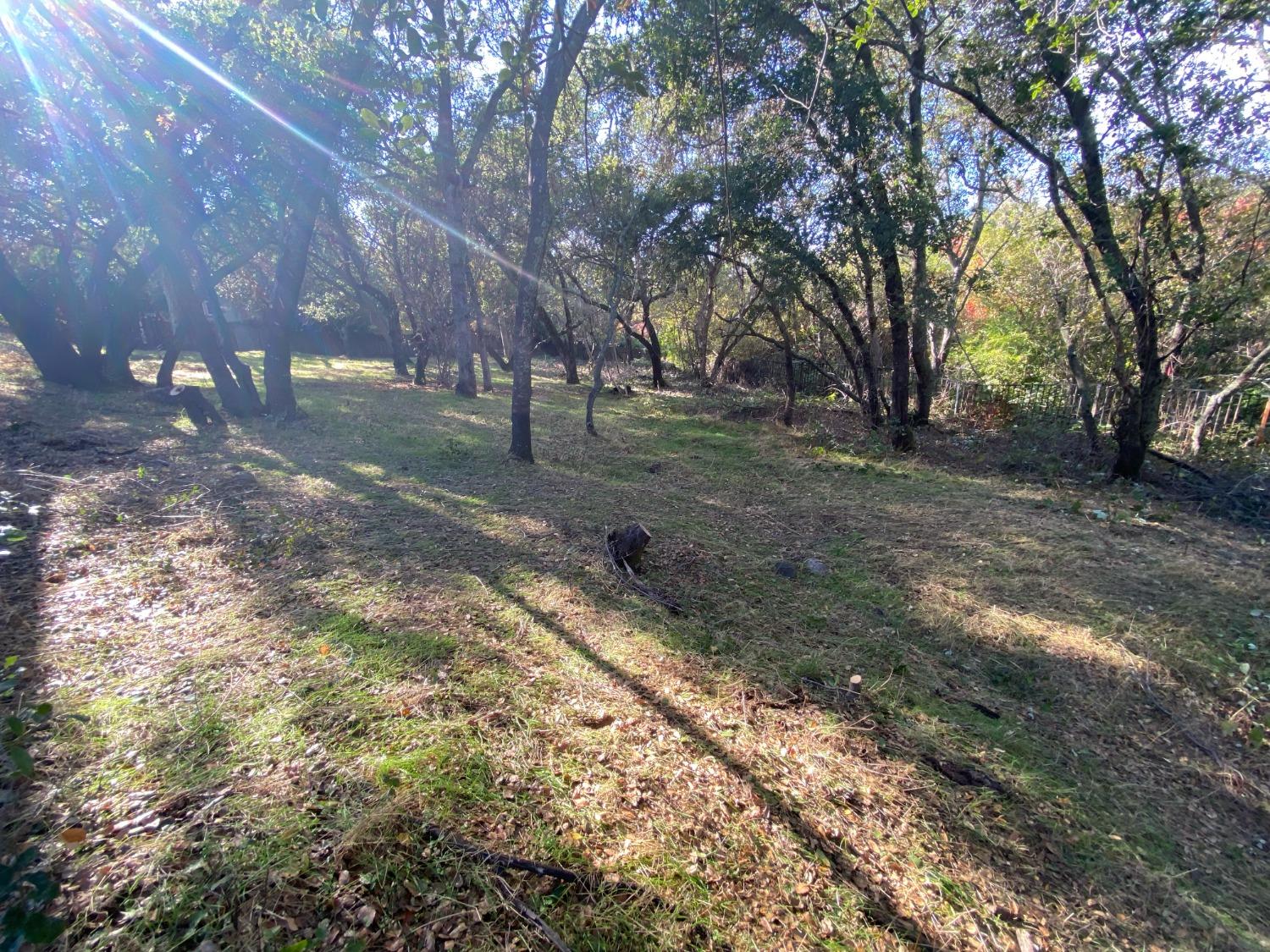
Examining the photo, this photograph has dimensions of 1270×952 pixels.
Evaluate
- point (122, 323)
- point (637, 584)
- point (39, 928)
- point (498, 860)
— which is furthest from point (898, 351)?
point (122, 323)

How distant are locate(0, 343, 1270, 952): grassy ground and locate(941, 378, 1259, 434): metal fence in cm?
441

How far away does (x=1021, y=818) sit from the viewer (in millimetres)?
2324

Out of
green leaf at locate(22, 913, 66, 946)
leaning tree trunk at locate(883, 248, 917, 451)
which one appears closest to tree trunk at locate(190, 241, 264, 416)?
green leaf at locate(22, 913, 66, 946)

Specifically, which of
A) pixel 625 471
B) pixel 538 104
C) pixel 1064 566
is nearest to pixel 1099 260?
pixel 1064 566

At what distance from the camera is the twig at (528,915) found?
5.38 ft

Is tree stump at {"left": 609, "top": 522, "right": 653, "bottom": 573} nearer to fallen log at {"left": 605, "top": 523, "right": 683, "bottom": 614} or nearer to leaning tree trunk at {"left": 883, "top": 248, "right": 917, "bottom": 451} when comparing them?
fallen log at {"left": 605, "top": 523, "right": 683, "bottom": 614}

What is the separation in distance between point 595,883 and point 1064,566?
4806mm

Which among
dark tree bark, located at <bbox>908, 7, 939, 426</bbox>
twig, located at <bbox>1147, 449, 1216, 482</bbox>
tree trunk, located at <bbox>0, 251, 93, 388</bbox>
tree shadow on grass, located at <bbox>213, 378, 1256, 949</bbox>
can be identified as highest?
dark tree bark, located at <bbox>908, 7, 939, 426</bbox>

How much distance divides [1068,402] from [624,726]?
37.0 ft

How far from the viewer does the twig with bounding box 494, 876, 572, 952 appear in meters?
1.64

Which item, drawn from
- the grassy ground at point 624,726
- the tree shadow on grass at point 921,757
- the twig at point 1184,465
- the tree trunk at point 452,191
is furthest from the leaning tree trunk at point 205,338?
the twig at point 1184,465

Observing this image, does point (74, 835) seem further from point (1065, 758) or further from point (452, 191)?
point (452, 191)

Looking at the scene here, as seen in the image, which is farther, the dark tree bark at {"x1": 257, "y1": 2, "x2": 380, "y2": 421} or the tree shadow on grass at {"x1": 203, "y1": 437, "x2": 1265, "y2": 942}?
the dark tree bark at {"x1": 257, "y1": 2, "x2": 380, "y2": 421}

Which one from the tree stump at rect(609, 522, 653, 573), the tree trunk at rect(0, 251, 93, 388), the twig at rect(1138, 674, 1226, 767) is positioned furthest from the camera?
the tree trunk at rect(0, 251, 93, 388)
